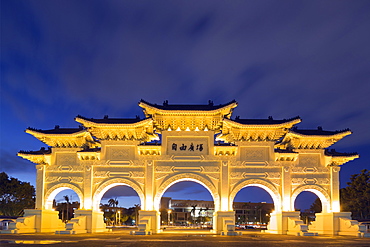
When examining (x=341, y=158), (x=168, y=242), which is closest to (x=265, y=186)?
(x=341, y=158)

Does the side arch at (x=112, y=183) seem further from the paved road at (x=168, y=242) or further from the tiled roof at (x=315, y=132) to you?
the tiled roof at (x=315, y=132)

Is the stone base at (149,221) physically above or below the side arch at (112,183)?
below

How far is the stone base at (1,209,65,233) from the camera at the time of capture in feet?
66.9

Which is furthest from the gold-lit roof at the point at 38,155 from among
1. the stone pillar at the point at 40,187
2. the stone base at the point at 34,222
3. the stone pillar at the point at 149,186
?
the stone pillar at the point at 149,186

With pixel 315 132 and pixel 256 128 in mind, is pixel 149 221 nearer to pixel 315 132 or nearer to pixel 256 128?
pixel 256 128

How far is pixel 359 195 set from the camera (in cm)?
3253

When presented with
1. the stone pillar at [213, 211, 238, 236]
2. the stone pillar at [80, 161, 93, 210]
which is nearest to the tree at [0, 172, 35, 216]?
the stone pillar at [80, 161, 93, 210]

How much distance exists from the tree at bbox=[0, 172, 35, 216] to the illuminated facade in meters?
13.6

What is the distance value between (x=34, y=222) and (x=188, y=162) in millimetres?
9423

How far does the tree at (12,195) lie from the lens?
33.5 metres

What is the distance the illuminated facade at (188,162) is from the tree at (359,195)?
11873 mm

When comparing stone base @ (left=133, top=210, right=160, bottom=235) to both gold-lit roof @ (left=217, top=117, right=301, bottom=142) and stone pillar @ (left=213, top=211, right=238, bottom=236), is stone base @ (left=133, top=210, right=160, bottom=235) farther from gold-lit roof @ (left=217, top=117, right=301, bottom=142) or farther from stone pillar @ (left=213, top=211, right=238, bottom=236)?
gold-lit roof @ (left=217, top=117, right=301, bottom=142)

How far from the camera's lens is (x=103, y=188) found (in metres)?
21.6

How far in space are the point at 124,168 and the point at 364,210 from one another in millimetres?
22657
